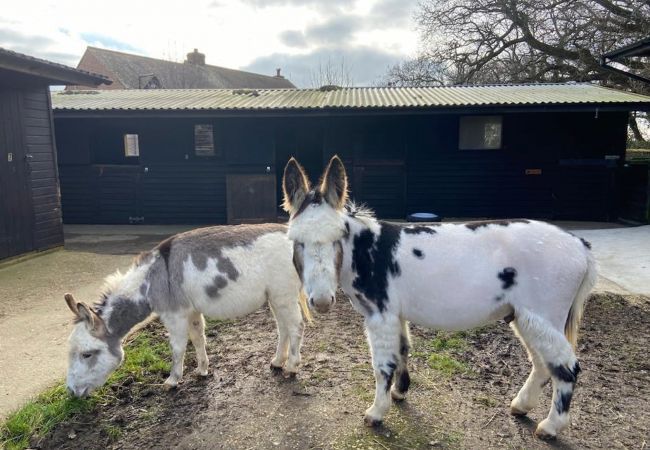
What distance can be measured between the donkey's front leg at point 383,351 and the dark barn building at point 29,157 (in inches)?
299

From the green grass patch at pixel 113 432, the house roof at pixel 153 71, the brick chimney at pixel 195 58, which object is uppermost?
the brick chimney at pixel 195 58

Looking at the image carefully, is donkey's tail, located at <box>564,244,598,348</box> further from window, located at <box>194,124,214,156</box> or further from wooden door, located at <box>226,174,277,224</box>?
window, located at <box>194,124,214,156</box>

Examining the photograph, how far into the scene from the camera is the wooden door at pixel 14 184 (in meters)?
7.74

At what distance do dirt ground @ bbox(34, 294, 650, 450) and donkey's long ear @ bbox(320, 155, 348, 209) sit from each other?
1648mm

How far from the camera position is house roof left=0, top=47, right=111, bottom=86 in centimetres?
678

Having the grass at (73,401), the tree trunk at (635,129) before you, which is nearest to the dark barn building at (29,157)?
the grass at (73,401)

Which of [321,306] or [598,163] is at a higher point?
[598,163]

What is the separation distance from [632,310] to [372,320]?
166 inches

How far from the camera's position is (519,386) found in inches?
140

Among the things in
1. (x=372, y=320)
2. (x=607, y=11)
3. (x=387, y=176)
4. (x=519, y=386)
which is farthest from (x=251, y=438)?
(x=607, y=11)

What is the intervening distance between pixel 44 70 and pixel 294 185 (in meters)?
7.43

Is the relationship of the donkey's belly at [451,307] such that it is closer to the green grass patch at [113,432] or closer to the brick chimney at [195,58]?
the green grass patch at [113,432]

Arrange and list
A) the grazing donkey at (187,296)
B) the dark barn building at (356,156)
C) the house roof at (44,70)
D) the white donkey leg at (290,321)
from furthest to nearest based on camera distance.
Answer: the dark barn building at (356,156) → the house roof at (44,70) → the white donkey leg at (290,321) → the grazing donkey at (187,296)

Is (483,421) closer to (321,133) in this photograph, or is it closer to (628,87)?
(321,133)
